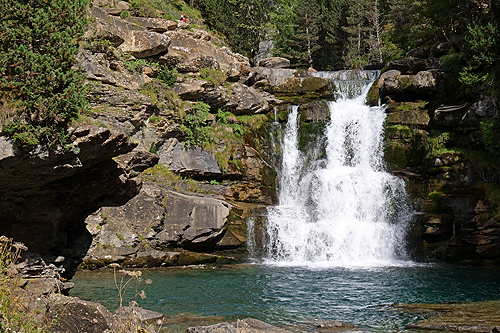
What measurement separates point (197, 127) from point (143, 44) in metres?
5.45

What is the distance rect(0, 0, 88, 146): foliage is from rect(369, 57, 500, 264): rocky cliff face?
15.6m

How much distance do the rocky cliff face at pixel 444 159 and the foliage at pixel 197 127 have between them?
1001 centimetres

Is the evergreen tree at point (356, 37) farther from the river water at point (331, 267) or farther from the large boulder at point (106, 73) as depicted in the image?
the large boulder at point (106, 73)

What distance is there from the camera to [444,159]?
1784 cm

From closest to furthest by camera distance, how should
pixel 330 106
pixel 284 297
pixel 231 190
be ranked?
1. pixel 284 297
2. pixel 231 190
3. pixel 330 106

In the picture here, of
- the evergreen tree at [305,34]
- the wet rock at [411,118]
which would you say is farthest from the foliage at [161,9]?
the wet rock at [411,118]

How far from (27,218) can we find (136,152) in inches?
124

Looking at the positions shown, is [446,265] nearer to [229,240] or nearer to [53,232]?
[229,240]

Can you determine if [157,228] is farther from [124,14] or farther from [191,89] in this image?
[124,14]

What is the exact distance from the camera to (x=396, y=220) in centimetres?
1745

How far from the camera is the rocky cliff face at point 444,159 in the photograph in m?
15.8

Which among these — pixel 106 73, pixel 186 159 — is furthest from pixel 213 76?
pixel 106 73

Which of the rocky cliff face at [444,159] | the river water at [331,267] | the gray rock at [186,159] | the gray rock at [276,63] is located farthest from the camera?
the gray rock at [276,63]

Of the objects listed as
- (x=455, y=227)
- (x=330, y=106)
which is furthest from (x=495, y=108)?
(x=330, y=106)
